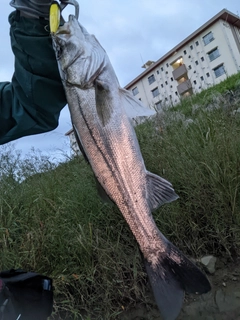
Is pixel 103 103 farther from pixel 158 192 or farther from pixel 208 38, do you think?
pixel 208 38

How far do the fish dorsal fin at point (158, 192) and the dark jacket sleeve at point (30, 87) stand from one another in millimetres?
641

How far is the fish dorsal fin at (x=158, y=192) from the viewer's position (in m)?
1.45

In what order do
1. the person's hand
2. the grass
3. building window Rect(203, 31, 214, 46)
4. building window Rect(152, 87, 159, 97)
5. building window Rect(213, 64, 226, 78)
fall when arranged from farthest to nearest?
building window Rect(152, 87, 159, 97) → building window Rect(203, 31, 214, 46) → building window Rect(213, 64, 226, 78) → the grass → the person's hand

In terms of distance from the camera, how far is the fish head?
4.63 feet

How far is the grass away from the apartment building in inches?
695

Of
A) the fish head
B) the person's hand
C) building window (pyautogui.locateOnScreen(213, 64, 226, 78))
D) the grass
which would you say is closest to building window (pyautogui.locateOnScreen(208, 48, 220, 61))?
building window (pyautogui.locateOnScreen(213, 64, 226, 78))

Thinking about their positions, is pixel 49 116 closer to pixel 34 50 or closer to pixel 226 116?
pixel 34 50

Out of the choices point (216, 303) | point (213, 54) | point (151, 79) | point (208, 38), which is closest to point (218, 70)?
point (213, 54)

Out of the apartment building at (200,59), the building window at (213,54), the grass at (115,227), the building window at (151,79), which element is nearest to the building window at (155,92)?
the apartment building at (200,59)

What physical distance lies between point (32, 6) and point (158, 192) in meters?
1.00

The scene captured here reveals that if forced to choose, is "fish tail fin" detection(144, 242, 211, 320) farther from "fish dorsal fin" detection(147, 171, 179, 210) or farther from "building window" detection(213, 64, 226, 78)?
"building window" detection(213, 64, 226, 78)

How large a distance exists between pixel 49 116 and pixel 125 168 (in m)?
0.52

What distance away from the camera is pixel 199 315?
2543mm

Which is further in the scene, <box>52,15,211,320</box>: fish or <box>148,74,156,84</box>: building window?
<box>148,74,156,84</box>: building window
